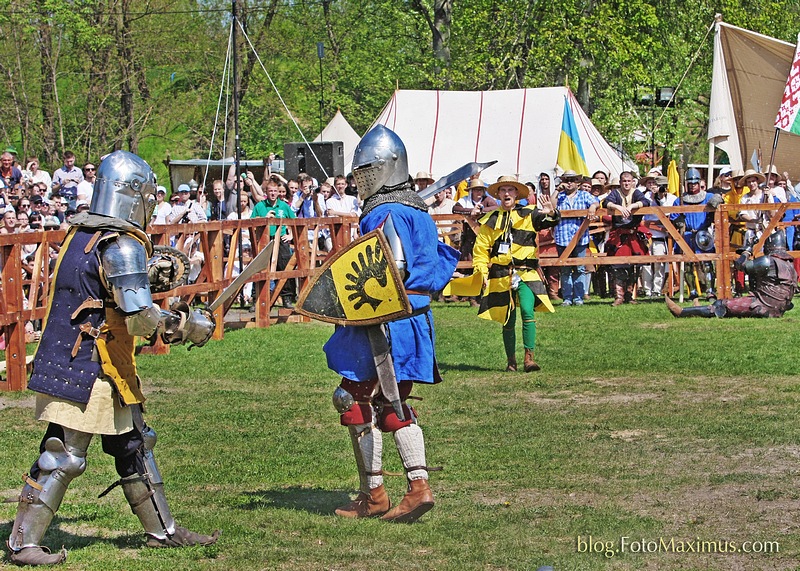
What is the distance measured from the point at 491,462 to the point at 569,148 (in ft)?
48.0

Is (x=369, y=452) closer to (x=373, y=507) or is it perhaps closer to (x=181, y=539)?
(x=373, y=507)


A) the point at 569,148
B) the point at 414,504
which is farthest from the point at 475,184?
the point at 414,504

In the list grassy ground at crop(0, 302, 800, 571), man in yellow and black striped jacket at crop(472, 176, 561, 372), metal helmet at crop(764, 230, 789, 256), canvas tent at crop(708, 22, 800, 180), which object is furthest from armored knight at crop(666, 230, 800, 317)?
canvas tent at crop(708, 22, 800, 180)

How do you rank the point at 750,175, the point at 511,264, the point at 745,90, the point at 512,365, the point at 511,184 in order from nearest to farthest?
the point at 511,184 < the point at 511,264 < the point at 512,365 < the point at 750,175 < the point at 745,90

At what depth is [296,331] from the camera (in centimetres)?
1393

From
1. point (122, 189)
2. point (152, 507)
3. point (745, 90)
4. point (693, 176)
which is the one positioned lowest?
point (152, 507)

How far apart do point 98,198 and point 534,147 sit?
54.0 ft

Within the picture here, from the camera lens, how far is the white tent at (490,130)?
2130 centimetres

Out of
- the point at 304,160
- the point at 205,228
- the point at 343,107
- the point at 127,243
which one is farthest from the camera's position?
the point at 343,107

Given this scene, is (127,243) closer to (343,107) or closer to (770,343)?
(770,343)

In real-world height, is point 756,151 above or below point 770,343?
above

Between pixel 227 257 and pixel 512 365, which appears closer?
pixel 512 365

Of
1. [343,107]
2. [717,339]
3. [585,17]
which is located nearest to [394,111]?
[585,17]

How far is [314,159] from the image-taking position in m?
21.8
